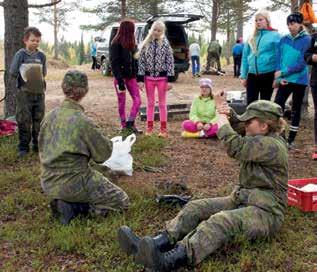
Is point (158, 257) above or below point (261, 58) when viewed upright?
below

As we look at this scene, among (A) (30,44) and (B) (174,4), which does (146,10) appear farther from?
(A) (30,44)

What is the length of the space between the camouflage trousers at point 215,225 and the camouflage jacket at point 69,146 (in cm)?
99

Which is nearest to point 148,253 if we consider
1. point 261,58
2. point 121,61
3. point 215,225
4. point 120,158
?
point 215,225

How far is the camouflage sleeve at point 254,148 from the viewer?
3.86 m

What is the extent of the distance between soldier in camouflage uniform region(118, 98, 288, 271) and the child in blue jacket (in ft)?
9.89

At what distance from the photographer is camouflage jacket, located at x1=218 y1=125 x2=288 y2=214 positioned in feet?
12.7

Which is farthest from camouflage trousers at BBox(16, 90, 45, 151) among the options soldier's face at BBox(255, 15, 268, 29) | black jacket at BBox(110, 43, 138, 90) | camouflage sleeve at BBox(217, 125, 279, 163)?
camouflage sleeve at BBox(217, 125, 279, 163)

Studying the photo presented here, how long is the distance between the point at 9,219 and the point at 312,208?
9.13 ft

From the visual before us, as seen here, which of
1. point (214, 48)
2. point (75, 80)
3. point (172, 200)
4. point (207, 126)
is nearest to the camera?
point (75, 80)

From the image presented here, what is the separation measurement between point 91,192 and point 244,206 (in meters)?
1.34

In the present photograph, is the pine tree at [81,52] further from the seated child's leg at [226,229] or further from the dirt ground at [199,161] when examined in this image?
the seated child's leg at [226,229]

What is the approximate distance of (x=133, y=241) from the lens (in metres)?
3.67

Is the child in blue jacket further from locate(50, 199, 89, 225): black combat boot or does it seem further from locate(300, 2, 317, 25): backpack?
locate(50, 199, 89, 225): black combat boot

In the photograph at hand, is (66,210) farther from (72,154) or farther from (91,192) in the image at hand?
(72,154)
